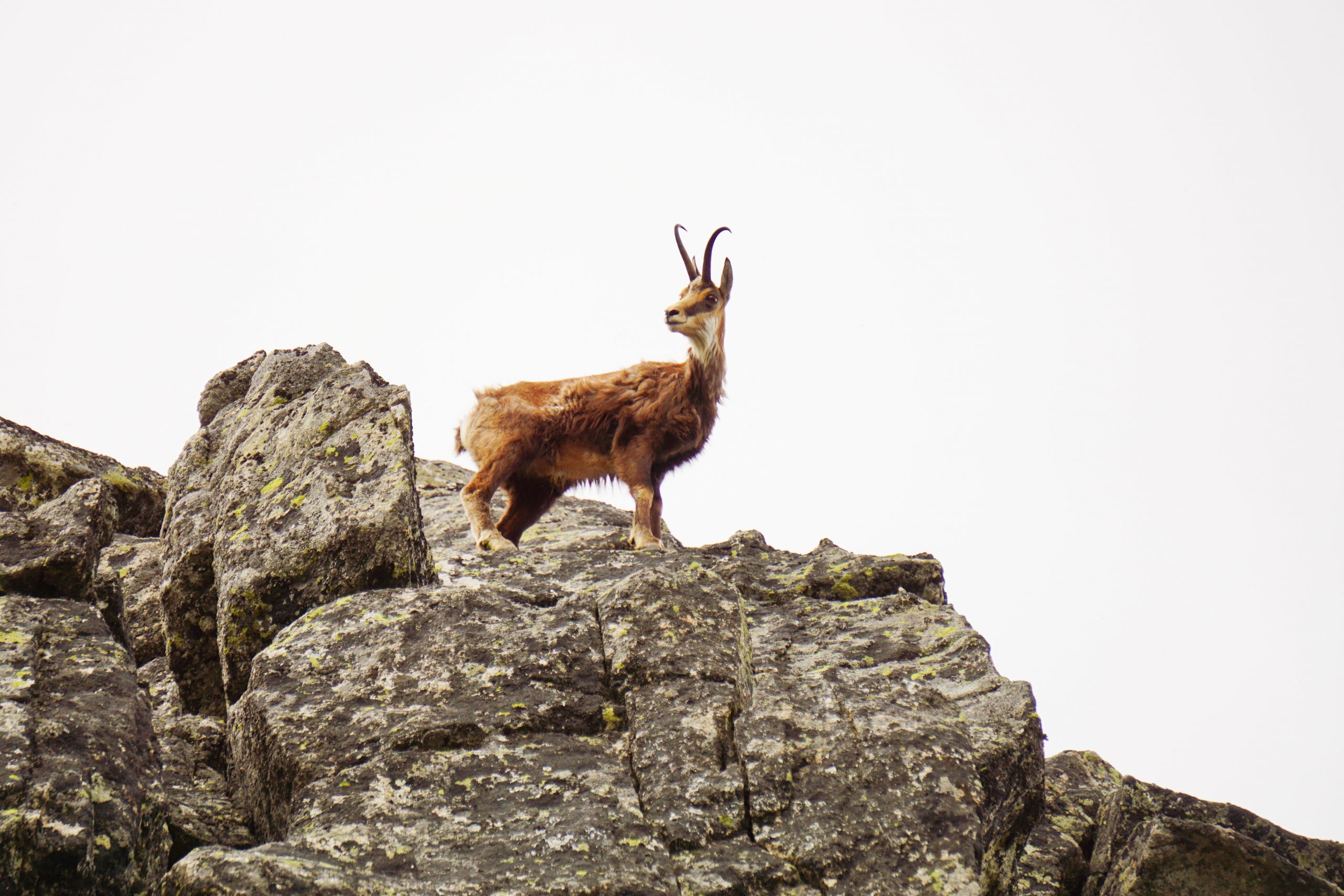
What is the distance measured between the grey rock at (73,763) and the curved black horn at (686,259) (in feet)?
23.2

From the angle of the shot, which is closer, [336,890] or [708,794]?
[336,890]

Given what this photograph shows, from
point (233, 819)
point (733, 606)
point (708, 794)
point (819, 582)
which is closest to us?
point (708, 794)

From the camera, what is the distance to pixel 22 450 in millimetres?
8156

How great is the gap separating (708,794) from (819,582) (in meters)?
3.06

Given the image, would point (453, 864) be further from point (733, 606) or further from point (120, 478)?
point (120, 478)

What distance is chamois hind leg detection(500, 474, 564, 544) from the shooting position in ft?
32.5

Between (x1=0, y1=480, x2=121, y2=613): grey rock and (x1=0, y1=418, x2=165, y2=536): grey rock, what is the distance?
2378 mm

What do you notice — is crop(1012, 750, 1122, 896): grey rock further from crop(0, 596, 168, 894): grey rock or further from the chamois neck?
the chamois neck

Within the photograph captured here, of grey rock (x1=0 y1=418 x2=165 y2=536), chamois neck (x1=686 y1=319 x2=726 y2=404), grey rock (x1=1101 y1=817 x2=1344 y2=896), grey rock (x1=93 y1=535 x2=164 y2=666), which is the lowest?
grey rock (x1=1101 y1=817 x2=1344 y2=896)

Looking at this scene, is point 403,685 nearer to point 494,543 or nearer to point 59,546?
point 59,546

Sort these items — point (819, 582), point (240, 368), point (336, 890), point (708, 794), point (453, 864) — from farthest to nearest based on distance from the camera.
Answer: point (240, 368) → point (819, 582) → point (708, 794) → point (453, 864) → point (336, 890)

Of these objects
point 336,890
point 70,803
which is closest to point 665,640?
point 336,890

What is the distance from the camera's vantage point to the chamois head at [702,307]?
1037 centimetres

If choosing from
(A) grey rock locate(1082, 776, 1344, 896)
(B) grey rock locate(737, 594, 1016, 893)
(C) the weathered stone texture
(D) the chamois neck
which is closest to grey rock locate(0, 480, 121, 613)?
(C) the weathered stone texture
